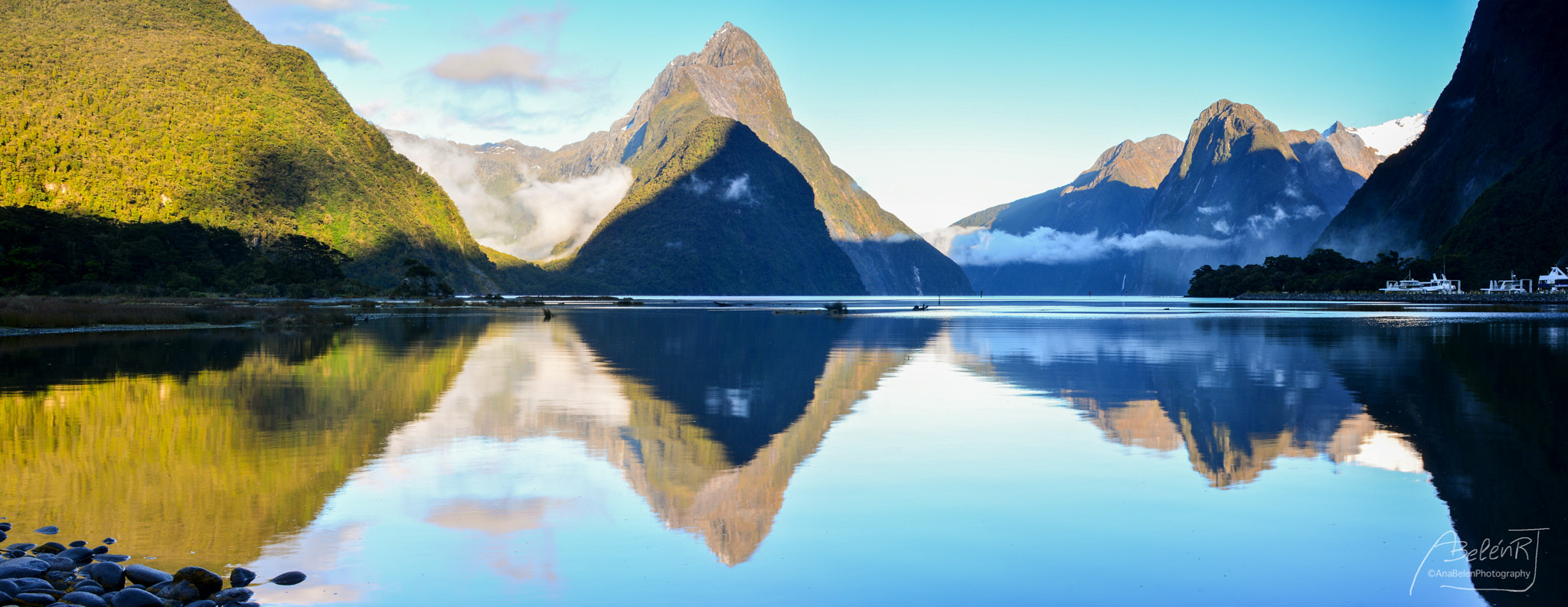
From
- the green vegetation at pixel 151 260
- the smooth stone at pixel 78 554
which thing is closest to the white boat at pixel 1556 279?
the green vegetation at pixel 151 260

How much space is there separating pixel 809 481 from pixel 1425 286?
174 meters

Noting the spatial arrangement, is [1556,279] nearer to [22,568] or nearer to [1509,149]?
[1509,149]

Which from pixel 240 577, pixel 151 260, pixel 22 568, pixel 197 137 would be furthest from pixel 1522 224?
pixel 197 137

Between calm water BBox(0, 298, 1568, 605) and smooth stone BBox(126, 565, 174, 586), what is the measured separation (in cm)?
57

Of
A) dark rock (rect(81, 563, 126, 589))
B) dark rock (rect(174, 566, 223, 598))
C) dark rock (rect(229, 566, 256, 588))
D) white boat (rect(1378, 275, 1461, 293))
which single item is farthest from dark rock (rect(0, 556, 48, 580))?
white boat (rect(1378, 275, 1461, 293))

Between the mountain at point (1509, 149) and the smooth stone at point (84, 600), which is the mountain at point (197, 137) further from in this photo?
the mountain at point (1509, 149)

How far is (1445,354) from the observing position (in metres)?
34.3

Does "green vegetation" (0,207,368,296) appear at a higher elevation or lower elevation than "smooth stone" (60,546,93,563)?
higher

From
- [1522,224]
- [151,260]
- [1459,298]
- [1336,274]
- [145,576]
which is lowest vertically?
[145,576]

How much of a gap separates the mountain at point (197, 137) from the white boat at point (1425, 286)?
15520 centimetres

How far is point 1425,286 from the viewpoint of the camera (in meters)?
154

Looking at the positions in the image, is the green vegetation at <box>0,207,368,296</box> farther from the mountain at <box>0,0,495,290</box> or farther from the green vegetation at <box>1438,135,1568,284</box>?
the green vegetation at <box>1438,135,1568,284</box>

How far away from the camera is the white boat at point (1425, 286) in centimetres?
14375

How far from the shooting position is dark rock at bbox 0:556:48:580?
7.86 m
